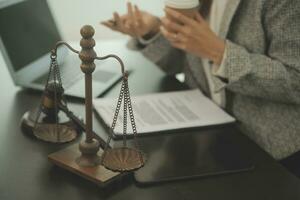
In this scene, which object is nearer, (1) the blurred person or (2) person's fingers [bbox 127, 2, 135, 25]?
(1) the blurred person

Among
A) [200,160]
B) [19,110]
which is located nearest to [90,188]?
[200,160]

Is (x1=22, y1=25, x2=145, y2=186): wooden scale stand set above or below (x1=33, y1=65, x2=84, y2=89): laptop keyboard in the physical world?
above

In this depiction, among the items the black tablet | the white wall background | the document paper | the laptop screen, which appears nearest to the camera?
the black tablet

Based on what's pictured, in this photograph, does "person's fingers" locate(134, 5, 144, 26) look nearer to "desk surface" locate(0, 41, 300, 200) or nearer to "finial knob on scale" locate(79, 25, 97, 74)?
"desk surface" locate(0, 41, 300, 200)

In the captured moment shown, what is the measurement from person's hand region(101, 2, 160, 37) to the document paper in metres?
0.26

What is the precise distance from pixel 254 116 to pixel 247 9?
252 mm

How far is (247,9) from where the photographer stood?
1.03 meters

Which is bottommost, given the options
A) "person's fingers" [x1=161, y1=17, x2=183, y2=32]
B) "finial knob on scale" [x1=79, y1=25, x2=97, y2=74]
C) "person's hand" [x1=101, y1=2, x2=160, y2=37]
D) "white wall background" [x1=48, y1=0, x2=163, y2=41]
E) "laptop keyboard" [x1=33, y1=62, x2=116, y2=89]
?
"white wall background" [x1=48, y1=0, x2=163, y2=41]

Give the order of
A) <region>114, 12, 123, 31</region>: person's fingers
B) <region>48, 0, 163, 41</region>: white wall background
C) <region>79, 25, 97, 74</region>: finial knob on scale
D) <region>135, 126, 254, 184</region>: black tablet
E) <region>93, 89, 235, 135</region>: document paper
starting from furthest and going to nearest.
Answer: <region>48, 0, 163, 41</region>: white wall background < <region>114, 12, 123, 31</region>: person's fingers < <region>93, 89, 235, 135</region>: document paper < <region>135, 126, 254, 184</region>: black tablet < <region>79, 25, 97, 74</region>: finial knob on scale

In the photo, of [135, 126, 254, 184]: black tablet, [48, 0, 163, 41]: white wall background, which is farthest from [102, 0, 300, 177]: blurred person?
[48, 0, 163, 41]: white wall background

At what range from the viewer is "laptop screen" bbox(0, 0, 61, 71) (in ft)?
3.59

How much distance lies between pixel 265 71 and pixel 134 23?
46 cm

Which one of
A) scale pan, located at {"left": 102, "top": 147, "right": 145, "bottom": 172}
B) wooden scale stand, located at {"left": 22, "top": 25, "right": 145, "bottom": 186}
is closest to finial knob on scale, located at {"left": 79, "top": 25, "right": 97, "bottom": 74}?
wooden scale stand, located at {"left": 22, "top": 25, "right": 145, "bottom": 186}

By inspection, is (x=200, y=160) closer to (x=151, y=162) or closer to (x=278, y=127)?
(x=151, y=162)
